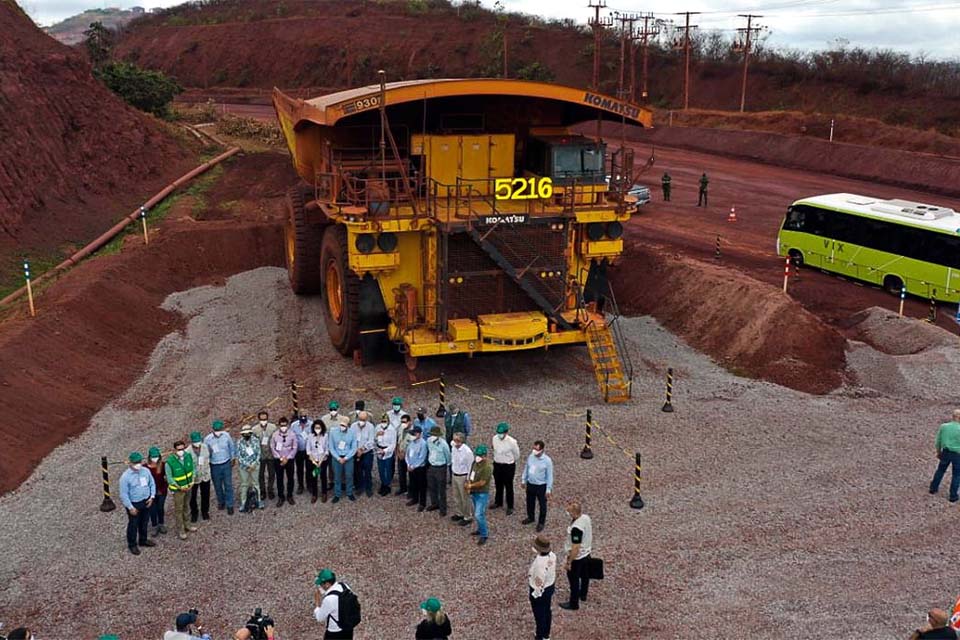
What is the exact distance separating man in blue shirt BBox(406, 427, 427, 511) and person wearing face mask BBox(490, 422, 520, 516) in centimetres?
94

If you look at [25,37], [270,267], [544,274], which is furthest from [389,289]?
[25,37]

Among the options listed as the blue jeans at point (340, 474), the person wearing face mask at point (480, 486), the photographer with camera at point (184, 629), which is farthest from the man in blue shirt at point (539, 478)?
the photographer with camera at point (184, 629)

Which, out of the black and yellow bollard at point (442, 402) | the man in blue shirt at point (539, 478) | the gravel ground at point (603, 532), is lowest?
the gravel ground at point (603, 532)

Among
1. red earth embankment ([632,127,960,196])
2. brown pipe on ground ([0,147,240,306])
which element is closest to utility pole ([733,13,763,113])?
red earth embankment ([632,127,960,196])

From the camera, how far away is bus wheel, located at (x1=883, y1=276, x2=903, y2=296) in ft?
68.9

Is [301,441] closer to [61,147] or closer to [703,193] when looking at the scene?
[61,147]

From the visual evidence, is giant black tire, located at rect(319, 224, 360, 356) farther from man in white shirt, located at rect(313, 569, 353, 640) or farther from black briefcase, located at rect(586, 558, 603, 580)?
man in white shirt, located at rect(313, 569, 353, 640)

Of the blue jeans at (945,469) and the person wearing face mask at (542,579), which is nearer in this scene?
the person wearing face mask at (542,579)

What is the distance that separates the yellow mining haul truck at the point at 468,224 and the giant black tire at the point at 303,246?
2866 millimetres

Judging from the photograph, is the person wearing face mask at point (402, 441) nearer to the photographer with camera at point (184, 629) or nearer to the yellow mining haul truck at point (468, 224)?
the yellow mining haul truck at point (468, 224)

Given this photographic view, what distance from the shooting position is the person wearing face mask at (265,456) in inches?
453

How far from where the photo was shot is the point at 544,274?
51.4ft

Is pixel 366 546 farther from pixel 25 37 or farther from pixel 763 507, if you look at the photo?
pixel 25 37

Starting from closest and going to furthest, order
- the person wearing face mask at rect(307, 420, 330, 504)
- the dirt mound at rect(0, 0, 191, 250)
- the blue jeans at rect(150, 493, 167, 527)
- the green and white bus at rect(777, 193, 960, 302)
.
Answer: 1. the blue jeans at rect(150, 493, 167, 527)
2. the person wearing face mask at rect(307, 420, 330, 504)
3. the green and white bus at rect(777, 193, 960, 302)
4. the dirt mound at rect(0, 0, 191, 250)
